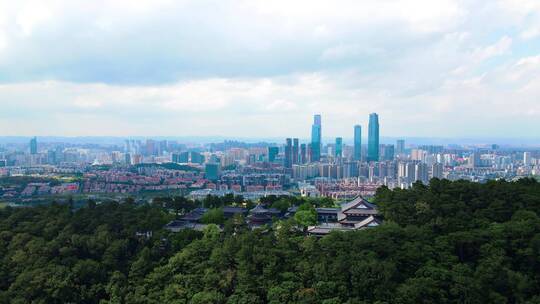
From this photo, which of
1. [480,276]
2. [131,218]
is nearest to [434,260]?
[480,276]

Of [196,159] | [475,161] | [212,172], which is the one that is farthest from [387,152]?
[212,172]

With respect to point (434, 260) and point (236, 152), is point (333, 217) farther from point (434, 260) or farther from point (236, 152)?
point (236, 152)

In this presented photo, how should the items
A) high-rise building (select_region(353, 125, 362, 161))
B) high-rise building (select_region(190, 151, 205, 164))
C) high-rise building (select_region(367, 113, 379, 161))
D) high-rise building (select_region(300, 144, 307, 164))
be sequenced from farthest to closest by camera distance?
high-rise building (select_region(353, 125, 362, 161))
high-rise building (select_region(367, 113, 379, 161))
high-rise building (select_region(190, 151, 205, 164))
high-rise building (select_region(300, 144, 307, 164))

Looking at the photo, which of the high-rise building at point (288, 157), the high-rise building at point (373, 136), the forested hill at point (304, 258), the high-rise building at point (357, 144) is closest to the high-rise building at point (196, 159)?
the high-rise building at point (288, 157)

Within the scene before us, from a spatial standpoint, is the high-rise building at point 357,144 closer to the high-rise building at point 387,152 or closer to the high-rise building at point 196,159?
the high-rise building at point 387,152

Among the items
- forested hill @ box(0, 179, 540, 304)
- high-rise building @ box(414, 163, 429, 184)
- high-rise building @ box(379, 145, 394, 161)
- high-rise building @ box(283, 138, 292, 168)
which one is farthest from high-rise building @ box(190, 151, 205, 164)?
forested hill @ box(0, 179, 540, 304)

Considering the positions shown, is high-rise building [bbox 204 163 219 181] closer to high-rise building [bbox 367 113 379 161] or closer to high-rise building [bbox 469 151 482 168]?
high-rise building [bbox 367 113 379 161]

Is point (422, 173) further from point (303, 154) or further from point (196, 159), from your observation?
point (196, 159)

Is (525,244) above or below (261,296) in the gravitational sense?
above
